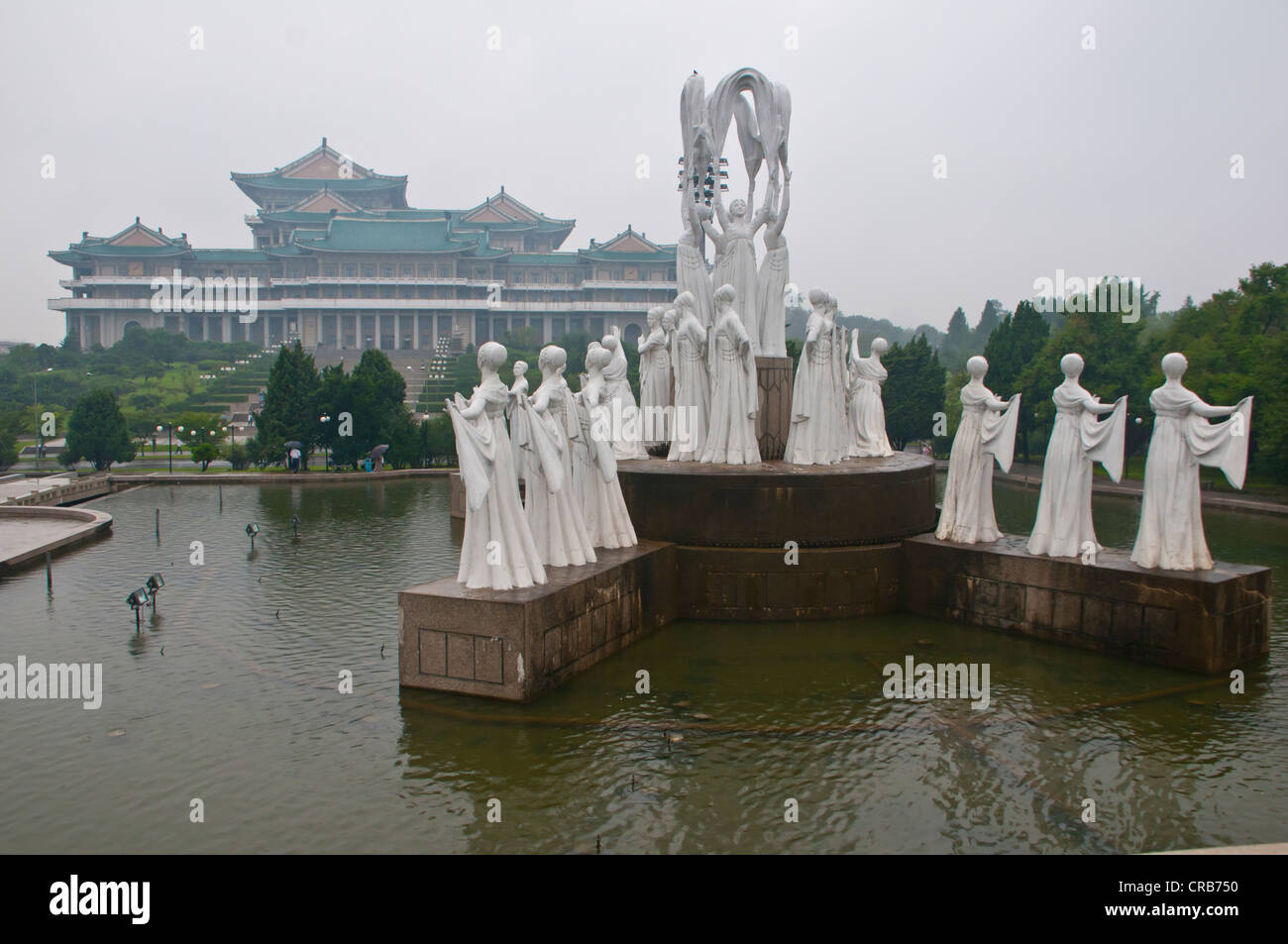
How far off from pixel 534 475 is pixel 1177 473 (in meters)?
6.17

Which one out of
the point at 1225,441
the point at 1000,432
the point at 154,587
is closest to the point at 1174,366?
the point at 1225,441

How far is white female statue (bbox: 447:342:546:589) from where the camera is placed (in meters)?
7.93

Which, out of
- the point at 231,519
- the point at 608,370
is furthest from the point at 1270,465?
the point at 231,519

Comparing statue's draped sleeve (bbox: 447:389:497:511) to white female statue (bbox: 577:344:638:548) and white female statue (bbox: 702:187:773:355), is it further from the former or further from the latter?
white female statue (bbox: 702:187:773:355)

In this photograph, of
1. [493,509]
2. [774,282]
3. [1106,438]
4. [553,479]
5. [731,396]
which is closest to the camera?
[493,509]

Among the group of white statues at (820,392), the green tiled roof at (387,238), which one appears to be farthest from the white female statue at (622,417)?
the green tiled roof at (387,238)

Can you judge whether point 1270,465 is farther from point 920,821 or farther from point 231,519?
point 231,519

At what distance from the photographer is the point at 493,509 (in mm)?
8047

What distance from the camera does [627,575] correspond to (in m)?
9.50

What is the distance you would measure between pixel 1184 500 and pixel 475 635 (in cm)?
676

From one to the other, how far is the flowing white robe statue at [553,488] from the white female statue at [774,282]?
6.26 meters

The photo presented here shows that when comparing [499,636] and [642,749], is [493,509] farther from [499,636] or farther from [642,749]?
[642,749]

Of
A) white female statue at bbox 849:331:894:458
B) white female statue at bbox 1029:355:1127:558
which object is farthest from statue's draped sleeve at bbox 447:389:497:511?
white female statue at bbox 849:331:894:458

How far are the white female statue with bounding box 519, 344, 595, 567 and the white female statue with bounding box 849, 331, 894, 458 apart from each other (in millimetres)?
6536
